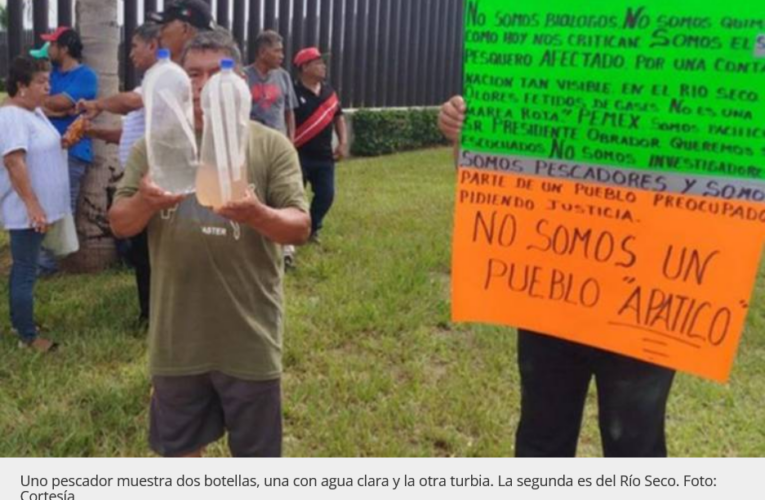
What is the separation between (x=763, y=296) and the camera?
546cm

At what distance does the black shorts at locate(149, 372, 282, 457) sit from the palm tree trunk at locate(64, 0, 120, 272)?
3479 millimetres

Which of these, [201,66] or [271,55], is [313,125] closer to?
[271,55]

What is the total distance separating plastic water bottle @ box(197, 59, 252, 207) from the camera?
1.77 meters

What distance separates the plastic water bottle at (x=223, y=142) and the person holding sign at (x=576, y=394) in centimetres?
61

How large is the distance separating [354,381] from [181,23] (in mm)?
1812

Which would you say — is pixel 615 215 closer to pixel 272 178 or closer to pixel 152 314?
pixel 272 178

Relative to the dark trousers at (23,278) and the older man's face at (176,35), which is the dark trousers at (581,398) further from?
the dark trousers at (23,278)

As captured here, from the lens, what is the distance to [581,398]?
7.09 feet

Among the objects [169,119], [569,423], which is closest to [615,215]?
[569,423]

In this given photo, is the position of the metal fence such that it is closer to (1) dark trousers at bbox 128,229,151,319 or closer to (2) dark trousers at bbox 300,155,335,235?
(2) dark trousers at bbox 300,155,335,235

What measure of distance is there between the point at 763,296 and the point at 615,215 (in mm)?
4143

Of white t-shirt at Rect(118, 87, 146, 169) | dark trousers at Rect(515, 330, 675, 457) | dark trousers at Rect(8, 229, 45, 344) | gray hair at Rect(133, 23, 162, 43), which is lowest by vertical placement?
dark trousers at Rect(8, 229, 45, 344)

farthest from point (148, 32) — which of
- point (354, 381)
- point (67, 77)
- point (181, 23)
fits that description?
point (354, 381)

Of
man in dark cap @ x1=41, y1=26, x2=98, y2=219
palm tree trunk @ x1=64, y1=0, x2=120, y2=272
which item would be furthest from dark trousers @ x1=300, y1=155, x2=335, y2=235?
man in dark cap @ x1=41, y1=26, x2=98, y2=219
